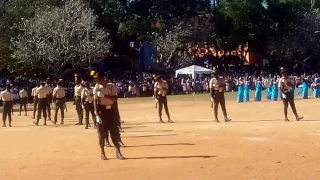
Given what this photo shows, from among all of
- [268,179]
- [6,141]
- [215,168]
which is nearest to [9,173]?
[215,168]

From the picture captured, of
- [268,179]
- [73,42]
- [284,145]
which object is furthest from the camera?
[73,42]

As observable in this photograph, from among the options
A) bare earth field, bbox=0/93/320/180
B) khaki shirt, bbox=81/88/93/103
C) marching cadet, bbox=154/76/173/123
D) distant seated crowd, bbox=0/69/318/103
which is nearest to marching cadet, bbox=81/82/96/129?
khaki shirt, bbox=81/88/93/103

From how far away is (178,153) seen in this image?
44.4 ft

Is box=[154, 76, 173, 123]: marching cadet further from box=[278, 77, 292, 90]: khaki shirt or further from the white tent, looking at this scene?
the white tent

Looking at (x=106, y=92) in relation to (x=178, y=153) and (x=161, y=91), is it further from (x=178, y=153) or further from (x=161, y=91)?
(x=161, y=91)

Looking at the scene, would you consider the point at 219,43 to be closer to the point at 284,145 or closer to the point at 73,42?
the point at 73,42

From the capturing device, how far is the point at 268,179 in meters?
10.2

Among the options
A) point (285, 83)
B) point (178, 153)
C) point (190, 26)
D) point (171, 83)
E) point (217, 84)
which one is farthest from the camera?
point (190, 26)

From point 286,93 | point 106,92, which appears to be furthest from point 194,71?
point 106,92

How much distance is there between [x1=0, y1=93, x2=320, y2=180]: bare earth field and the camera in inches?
434

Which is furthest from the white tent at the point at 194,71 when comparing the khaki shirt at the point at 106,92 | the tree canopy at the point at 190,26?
the khaki shirt at the point at 106,92

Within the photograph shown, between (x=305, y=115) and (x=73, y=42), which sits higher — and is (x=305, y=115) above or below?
below

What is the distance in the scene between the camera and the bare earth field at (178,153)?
11031 mm

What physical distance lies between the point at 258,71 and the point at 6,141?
154 feet
